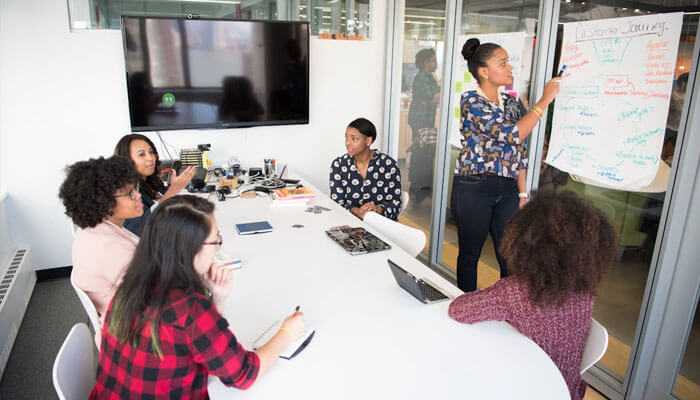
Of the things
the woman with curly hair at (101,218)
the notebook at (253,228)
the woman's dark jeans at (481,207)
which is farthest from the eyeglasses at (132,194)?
the woman's dark jeans at (481,207)

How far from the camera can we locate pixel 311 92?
13.8 feet

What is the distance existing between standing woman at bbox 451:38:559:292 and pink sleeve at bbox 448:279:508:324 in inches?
37.6

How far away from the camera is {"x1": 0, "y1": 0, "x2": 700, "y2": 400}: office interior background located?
211cm

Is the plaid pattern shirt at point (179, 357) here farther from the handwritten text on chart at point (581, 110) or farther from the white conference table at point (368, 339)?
the handwritten text on chart at point (581, 110)

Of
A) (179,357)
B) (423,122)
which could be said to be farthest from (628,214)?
(179,357)

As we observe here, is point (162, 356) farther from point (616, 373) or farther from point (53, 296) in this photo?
point (53, 296)

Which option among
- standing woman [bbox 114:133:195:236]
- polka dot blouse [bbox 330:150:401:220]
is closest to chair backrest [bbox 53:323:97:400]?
standing woman [bbox 114:133:195:236]

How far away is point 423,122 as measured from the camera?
403 centimetres

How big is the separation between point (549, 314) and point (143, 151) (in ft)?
7.46

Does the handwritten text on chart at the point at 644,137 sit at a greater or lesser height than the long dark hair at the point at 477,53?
lesser

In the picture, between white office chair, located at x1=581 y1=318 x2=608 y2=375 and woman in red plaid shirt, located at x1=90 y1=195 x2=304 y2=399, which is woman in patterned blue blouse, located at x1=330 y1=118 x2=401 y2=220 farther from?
woman in red plaid shirt, located at x1=90 y1=195 x2=304 y2=399

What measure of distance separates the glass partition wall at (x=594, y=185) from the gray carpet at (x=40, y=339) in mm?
2608

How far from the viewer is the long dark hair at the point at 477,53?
2.52 meters

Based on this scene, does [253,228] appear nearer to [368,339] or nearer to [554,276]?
[368,339]
